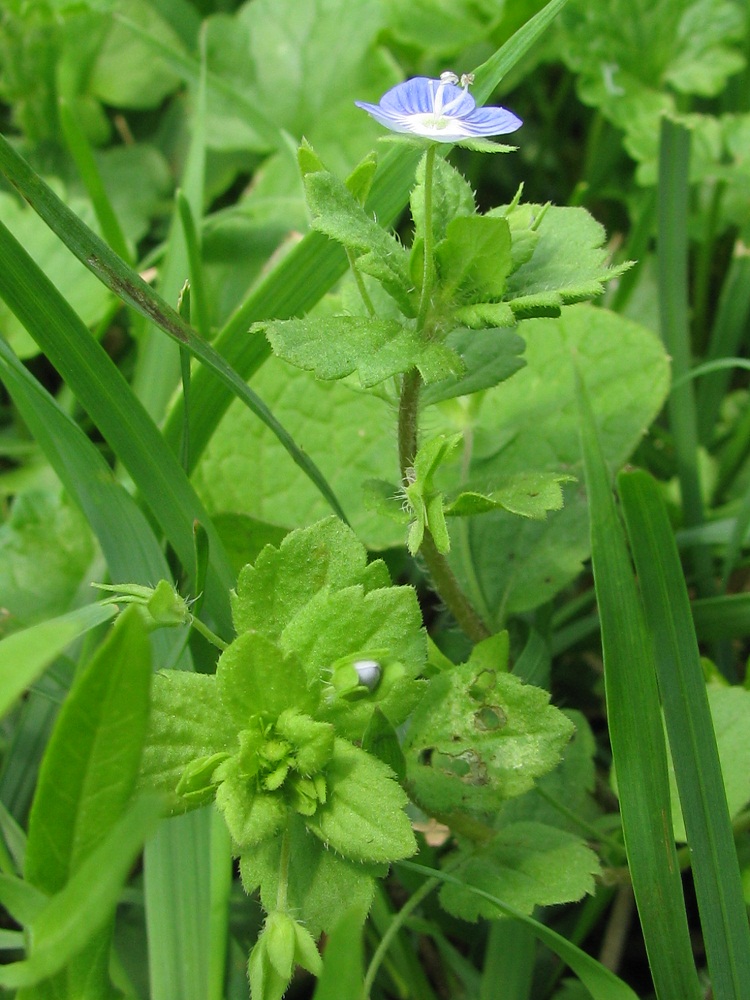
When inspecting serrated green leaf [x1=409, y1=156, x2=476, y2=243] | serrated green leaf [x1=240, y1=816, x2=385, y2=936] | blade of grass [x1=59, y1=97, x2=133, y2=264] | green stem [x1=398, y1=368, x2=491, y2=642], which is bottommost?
serrated green leaf [x1=240, y1=816, x2=385, y2=936]

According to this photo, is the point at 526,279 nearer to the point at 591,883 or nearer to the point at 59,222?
the point at 59,222

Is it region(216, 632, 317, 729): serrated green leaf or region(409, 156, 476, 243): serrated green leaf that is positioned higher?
region(409, 156, 476, 243): serrated green leaf

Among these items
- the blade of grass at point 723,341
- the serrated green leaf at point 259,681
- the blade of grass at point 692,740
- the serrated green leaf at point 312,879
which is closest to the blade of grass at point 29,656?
the serrated green leaf at point 259,681

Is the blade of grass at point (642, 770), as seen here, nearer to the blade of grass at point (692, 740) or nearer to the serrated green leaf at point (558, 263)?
the blade of grass at point (692, 740)

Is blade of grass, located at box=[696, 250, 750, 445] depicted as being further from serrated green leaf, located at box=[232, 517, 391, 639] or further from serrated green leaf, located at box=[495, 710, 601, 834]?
serrated green leaf, located at box=[232, 517, 391, 639]

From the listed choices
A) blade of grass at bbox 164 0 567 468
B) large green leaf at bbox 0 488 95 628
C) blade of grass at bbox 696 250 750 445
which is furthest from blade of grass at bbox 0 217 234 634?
blade of grass at bbox 696 250 750 445

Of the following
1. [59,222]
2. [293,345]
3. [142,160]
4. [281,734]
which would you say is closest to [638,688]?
[281,734]
